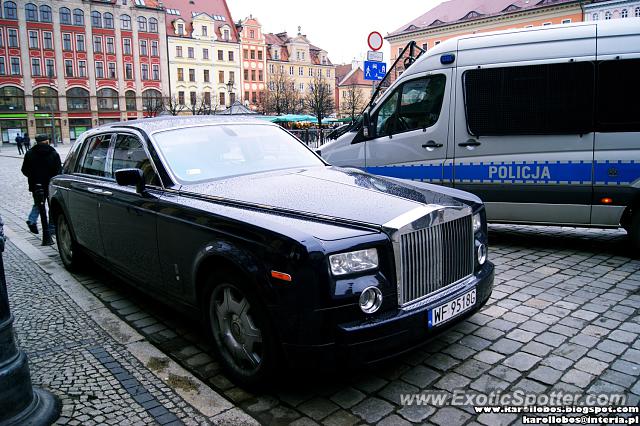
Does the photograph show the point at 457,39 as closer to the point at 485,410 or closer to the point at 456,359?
the point at 456,359

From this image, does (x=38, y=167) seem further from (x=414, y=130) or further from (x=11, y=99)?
(x=11, y=99)

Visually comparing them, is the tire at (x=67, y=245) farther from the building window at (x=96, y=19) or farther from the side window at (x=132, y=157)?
the building window at (x=96, y=19)

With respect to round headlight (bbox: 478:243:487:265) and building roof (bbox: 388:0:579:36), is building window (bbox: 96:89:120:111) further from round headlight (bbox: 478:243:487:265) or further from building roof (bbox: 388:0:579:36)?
round headlight (bbox: 478:243:487:265)

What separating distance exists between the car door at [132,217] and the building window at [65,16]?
78567 millimetres

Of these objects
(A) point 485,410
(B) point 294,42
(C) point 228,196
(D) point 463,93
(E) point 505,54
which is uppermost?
(B) point 294,42

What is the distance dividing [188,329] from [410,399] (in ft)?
7.38

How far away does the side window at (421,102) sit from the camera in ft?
24.8

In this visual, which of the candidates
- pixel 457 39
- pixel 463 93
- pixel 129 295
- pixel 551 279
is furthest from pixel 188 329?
pixel 457 39

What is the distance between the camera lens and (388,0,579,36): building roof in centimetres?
6950

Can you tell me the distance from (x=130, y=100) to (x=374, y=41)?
72.5 metres

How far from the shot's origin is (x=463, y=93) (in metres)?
7.34

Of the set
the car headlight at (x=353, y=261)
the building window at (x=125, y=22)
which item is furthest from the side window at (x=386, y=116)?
the building window at (x=125, y=22)

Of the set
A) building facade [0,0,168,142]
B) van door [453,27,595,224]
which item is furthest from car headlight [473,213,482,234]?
building facade [0,0,168,142]

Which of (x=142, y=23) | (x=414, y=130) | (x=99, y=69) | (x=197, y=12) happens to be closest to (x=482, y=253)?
(x=414, y=130)
